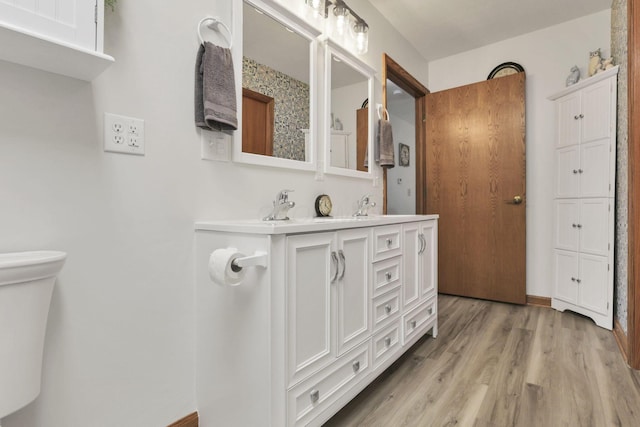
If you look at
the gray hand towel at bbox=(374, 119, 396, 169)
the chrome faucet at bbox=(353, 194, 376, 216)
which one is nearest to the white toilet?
the chrome faucet at bbox=(353, 194, 376, 216)

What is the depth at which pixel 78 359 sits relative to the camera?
3.38ft

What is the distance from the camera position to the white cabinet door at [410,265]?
192cm

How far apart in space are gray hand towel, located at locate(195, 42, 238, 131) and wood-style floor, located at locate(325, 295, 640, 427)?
4.52ft

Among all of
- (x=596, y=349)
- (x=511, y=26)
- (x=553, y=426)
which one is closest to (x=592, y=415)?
(x=553, y=426)

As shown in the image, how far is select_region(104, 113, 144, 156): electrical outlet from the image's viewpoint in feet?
3.53

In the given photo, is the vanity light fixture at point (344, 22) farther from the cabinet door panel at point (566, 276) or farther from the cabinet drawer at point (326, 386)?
the cabinet door panel at point (566, 276)

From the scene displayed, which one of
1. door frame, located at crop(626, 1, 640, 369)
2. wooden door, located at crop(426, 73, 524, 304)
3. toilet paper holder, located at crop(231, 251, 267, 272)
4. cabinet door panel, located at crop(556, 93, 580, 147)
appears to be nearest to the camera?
toilet paper holder, located at crop(231, 251, 267, 272)

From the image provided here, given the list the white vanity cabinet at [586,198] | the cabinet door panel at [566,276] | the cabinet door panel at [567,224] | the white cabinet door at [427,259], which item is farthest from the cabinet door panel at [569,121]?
the white cabinet door at [427,259]

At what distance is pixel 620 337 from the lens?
7.23ft

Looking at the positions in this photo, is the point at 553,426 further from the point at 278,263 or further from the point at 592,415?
the point at 278,263

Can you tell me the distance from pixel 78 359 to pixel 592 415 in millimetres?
2066

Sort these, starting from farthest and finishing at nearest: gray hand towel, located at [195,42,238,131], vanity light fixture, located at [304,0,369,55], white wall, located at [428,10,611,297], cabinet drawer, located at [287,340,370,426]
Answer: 1. white wall, located at [428,10,611,297]
2. vanity light fixture, located at [304,0,369,55]
3. gray hand towel, located at [195,42,238,131]
4. cabinet drawer, located at [287,340,370,426]

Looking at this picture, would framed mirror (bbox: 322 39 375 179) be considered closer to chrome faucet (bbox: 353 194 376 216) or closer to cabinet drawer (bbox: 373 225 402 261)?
chrome faucet (bbox: 353 194 376 216)

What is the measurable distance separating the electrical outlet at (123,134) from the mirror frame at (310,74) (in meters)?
0.39
